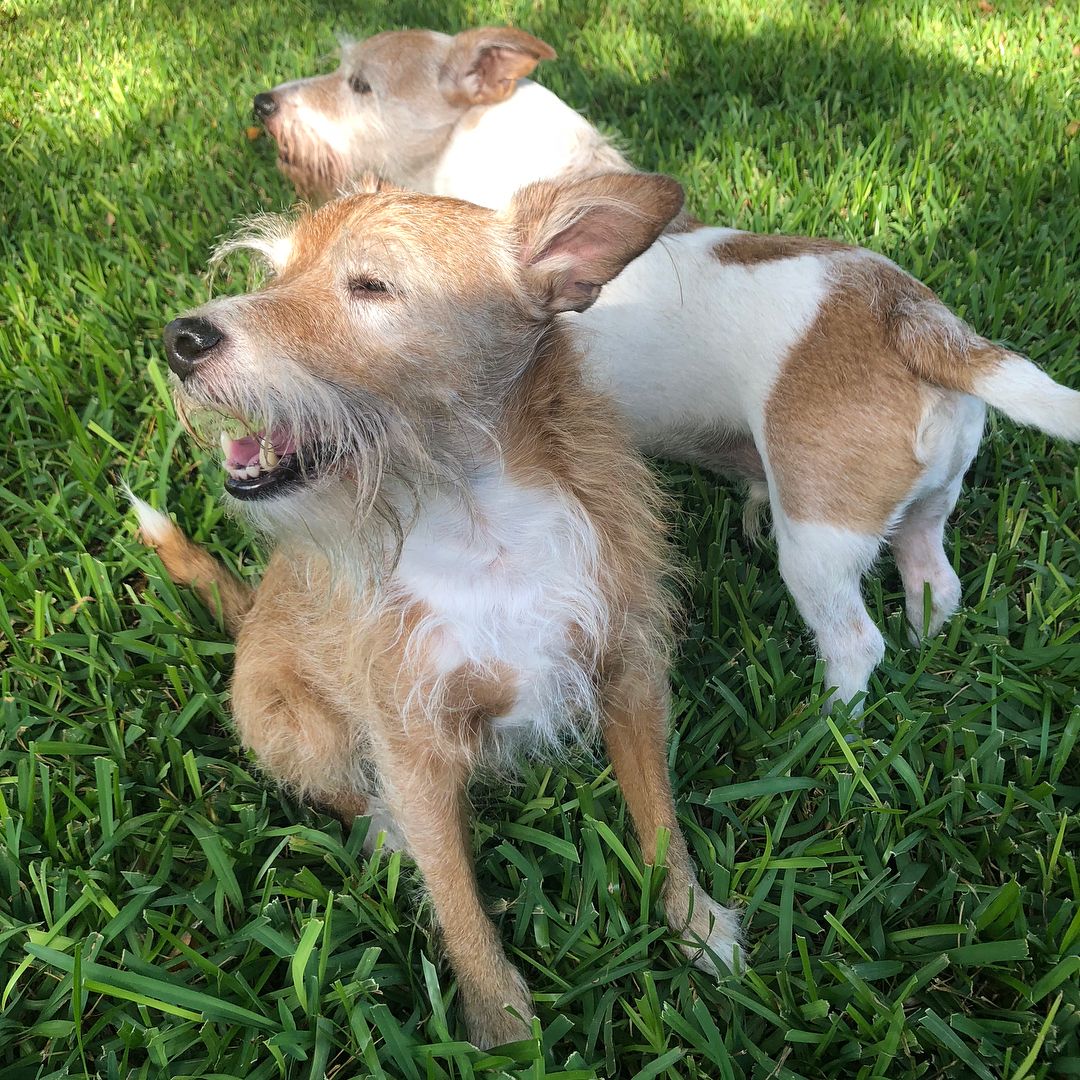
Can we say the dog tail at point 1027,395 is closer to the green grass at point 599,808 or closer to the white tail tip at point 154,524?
the green grass at point 599,808

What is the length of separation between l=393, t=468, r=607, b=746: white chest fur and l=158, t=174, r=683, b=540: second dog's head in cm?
13

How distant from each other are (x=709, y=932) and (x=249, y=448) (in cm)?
149

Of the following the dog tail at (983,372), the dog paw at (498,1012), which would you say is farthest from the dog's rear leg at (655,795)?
the dog tail at (983,372)

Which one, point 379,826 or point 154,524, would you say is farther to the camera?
point 154,524

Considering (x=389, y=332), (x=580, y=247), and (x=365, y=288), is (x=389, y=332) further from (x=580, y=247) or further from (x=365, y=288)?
(x=580, y=247)

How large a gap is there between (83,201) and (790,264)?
3995 mm

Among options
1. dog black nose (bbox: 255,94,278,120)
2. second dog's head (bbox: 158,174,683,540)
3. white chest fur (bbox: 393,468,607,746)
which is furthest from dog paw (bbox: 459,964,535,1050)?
dog black nose (bbox: 255,94,278,120)

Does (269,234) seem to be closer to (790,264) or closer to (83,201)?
(790,264)

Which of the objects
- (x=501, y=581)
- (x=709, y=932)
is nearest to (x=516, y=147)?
(x=501, y=581)

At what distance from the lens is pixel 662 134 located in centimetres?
511

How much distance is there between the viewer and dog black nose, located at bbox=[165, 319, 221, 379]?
4.85ft

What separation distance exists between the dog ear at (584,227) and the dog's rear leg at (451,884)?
1032 millimetres

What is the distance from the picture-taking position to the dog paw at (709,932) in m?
1.95

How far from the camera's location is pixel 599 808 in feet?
7.40
